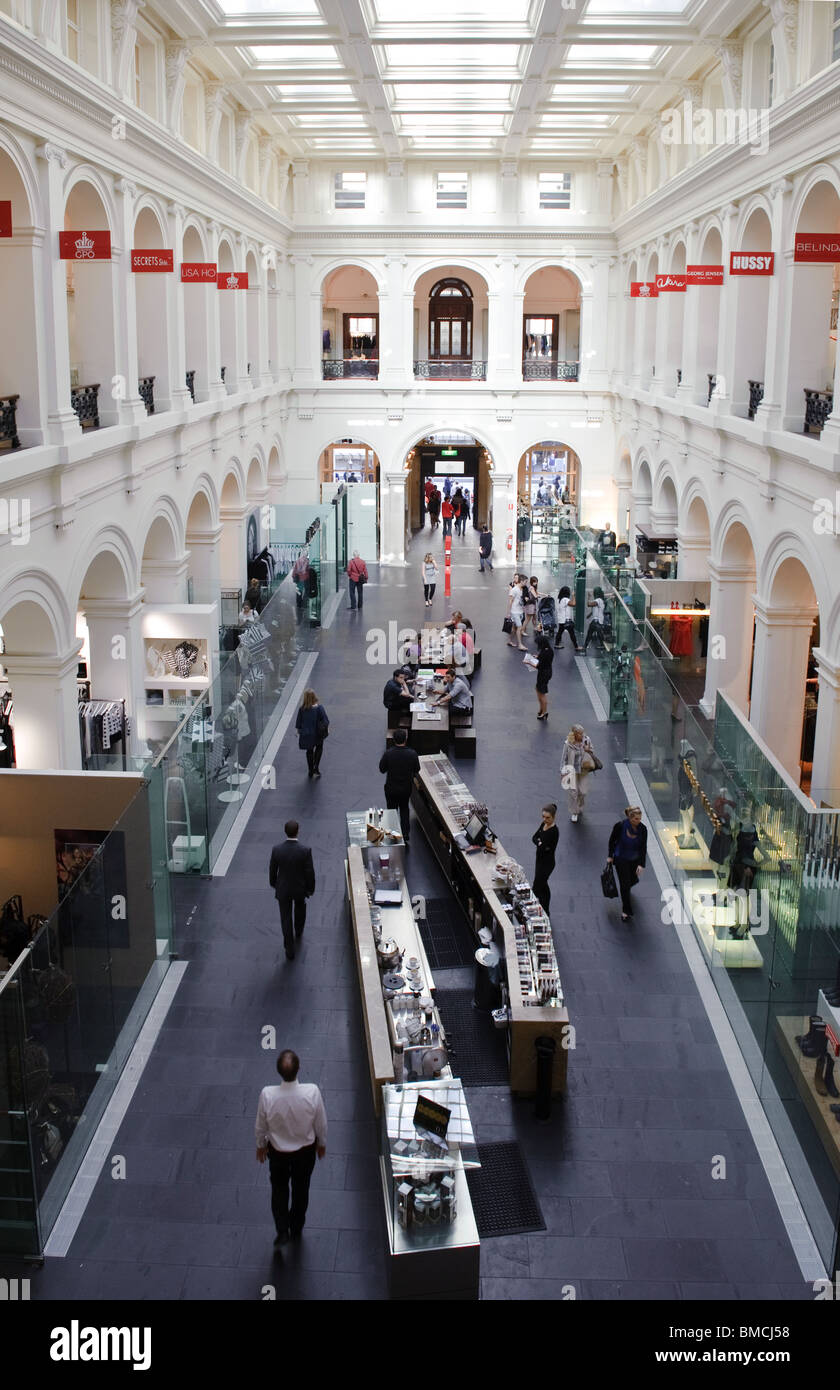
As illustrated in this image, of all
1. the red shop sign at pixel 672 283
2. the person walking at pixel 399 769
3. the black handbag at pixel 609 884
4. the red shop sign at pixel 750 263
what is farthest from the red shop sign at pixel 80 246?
the red shop sign at pixel 672 283

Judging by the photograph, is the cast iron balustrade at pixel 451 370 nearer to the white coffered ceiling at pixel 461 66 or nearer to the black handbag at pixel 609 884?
the white coffered ceiling at pixel 461 66

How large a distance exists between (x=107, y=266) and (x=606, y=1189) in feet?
40.0

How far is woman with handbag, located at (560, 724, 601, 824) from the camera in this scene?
45.8 feet

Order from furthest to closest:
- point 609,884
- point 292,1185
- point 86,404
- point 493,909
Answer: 1. point 86,404
2. point 609,884
3. point 493,909
4. point 292,1185

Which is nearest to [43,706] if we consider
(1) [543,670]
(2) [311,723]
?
(2) [311,723]

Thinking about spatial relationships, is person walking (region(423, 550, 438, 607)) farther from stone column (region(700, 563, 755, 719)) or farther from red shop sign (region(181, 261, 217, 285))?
red shop sign (region(181, 261, 217, 285))

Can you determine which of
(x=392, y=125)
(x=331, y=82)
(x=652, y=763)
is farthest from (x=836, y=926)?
(x=392, y=125)

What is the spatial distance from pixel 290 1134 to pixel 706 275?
1408 centimetres

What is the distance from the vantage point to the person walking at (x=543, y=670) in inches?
703

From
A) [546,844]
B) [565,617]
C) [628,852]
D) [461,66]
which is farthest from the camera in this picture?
[565,617]

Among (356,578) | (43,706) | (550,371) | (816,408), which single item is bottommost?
(356,578)

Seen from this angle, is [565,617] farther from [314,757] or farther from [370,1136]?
[370,1136]

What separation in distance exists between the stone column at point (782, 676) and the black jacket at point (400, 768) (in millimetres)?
5709

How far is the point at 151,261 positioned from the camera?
49.3 feet
